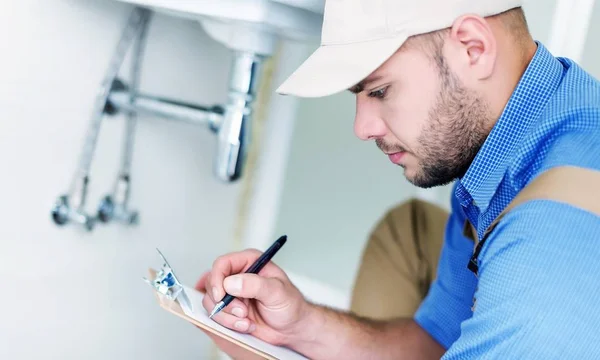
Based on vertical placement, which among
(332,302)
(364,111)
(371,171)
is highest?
(364,111)

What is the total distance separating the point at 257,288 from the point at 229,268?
71 mm

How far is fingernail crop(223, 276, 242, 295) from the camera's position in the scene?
2.82 feet

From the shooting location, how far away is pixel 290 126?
5.04 feet

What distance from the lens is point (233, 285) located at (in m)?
0.86

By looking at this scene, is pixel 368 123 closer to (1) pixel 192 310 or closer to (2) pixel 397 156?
(2) pixel 397 156

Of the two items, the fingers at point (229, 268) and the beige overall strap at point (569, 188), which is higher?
the beige overall strap at point (569, 188)

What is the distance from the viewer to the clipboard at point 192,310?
80 cm

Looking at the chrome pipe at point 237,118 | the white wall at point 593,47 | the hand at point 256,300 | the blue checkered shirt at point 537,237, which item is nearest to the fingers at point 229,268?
the hand at point 256,300

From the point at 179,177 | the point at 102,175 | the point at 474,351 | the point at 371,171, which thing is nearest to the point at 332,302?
the point at 371,171

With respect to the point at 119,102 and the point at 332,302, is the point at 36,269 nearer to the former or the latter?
the point at 119,102

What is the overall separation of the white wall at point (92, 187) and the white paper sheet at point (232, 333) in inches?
11.9

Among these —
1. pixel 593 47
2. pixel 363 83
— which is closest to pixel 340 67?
pixel 363 83

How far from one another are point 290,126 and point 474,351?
0.90m

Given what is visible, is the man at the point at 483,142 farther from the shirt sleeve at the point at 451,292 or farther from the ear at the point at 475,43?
the shirt sleeve at the point at 451,292
